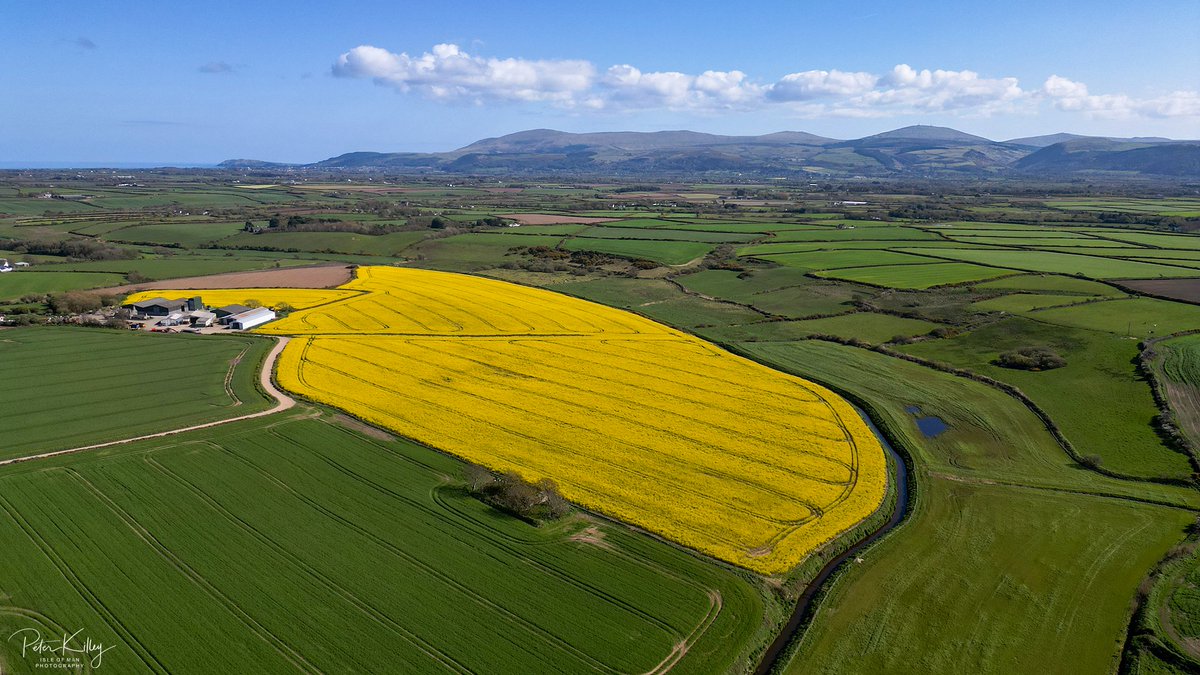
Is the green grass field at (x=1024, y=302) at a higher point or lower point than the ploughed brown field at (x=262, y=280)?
lower

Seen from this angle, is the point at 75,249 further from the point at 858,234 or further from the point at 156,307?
the point at 858,234

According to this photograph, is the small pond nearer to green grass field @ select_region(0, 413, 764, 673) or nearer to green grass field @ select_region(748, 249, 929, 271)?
green grass field @ select_region(0, 413, 764, 673)

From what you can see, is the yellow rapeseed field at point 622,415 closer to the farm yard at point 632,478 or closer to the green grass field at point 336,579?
the farm yard at point 632,478

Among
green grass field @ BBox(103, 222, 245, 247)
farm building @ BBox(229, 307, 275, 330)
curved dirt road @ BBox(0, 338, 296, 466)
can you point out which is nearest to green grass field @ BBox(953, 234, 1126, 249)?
farm building @ BBox(229, 307, 275, 330)

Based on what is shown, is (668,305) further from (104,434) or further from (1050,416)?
(104,434)

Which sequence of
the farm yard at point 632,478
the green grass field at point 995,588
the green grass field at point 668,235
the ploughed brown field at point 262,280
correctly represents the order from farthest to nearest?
1. the green grass field at point 668,235
2. the ploughed brown field at point 262,280
3. the farm yard at point 632,478
4. the green grass field at point 995,588
